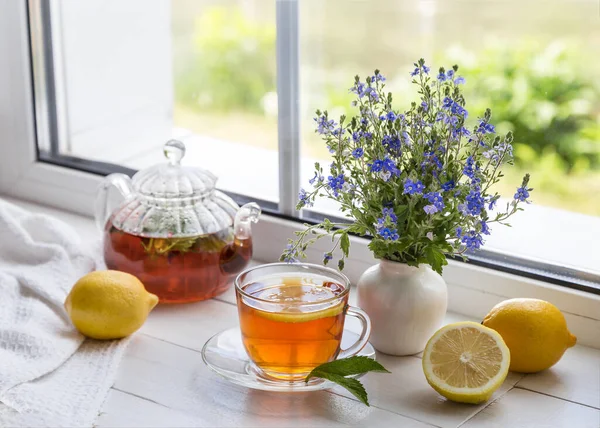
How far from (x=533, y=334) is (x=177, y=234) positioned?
45cm

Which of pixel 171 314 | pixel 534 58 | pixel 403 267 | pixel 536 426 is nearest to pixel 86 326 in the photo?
pixel 171 314

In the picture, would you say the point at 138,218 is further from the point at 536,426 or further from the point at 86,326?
the point at 536,426

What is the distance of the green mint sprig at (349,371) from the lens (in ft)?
2.94

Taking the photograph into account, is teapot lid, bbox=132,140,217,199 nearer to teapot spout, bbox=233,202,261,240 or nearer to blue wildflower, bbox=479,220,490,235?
teapot spout, bbox=233,202,261,240

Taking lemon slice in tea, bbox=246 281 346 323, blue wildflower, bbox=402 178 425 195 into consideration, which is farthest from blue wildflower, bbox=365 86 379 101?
lemon slice in tea, bbox=246 281 346 323

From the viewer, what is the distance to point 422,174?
0.93m

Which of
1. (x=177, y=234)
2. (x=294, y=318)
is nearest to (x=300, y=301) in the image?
(x=294, y=318)

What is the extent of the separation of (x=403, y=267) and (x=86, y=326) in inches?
14.7

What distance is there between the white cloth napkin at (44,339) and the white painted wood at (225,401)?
0.11ft

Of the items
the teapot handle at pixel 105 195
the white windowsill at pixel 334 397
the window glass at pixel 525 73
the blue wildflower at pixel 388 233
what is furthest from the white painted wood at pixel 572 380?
the teapot handle at pixel 105 195

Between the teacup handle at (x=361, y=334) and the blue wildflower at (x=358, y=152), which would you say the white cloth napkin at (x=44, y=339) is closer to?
the teacup handle at (x=361, y=334)

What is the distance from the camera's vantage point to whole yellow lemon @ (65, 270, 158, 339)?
102cm

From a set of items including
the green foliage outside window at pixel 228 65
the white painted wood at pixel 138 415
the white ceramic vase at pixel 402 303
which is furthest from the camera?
the green foliage outside window at pixel 228 65

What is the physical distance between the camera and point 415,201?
92 centimetres
